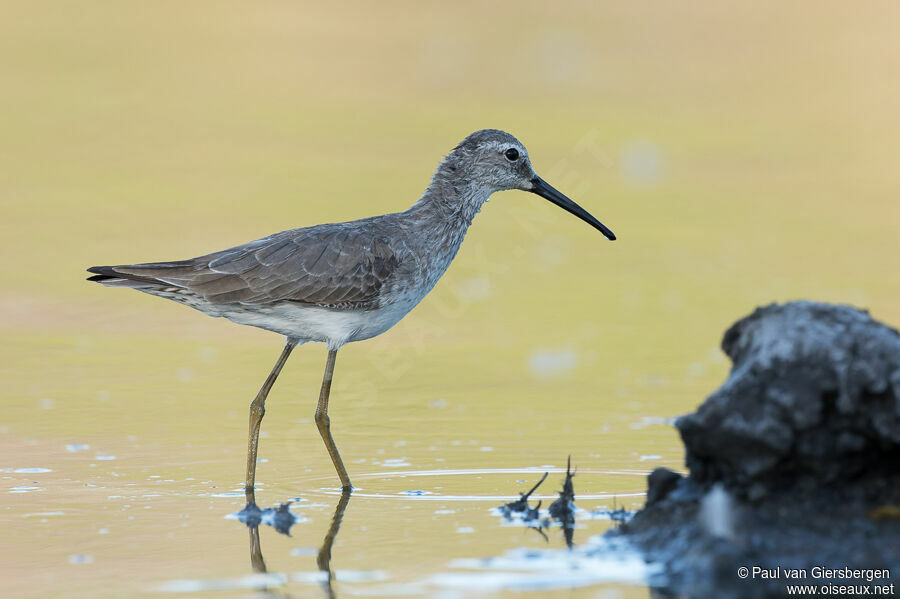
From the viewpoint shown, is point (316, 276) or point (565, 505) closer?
point (565, 505)

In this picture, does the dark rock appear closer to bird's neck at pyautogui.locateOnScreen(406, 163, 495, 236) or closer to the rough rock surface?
the rough rock surface

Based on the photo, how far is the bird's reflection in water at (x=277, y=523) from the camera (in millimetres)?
6926

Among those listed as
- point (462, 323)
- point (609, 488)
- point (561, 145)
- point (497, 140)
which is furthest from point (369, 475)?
point (561, 145)

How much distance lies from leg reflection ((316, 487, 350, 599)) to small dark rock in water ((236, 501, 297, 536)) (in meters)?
0.25

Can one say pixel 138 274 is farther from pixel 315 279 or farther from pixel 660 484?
pixel 660 484

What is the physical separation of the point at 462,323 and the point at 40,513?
273 inches

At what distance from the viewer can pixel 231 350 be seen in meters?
13.0

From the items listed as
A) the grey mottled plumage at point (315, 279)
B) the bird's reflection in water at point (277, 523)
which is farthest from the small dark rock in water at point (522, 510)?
the grey mottled plumage at point (315, 279)

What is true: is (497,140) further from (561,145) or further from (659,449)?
(561,145)

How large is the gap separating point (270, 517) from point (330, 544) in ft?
2.04

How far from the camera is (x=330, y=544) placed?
7.26m

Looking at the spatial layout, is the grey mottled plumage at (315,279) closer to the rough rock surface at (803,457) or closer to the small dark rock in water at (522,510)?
the small dark rock in water at (522,510)

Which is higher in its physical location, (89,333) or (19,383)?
(89,333)

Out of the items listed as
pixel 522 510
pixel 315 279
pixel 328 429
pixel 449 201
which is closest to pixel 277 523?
pixel 522 510
